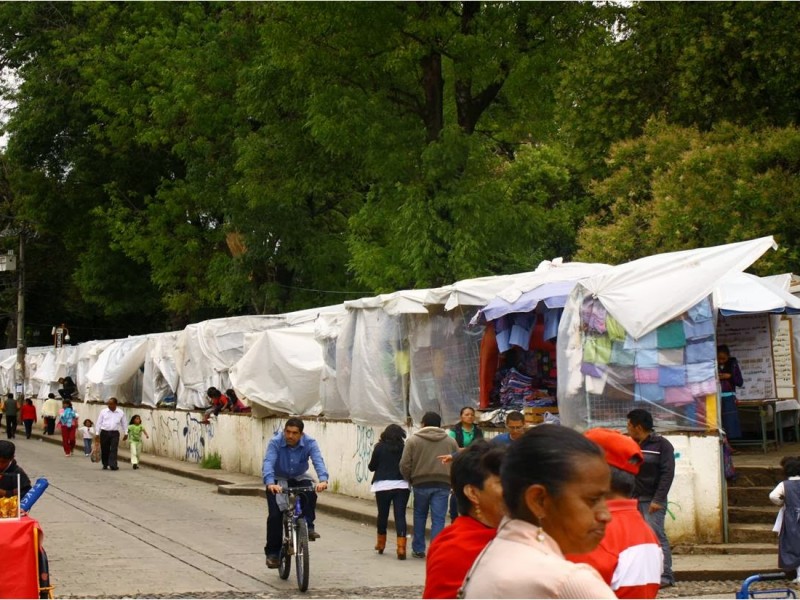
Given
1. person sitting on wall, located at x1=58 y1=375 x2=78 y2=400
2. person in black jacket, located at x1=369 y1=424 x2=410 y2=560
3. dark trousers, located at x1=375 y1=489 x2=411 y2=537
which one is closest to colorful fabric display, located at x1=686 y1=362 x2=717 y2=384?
person in black jacket, located at x1=369 y1=424 x2=410 y2=560

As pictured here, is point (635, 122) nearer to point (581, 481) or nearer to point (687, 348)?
point (687, 348)

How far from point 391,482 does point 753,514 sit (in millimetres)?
4298

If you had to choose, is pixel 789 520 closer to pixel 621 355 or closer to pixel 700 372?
pixel 700 372

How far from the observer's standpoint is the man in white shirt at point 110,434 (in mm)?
28453

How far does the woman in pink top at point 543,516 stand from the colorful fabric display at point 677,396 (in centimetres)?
1110

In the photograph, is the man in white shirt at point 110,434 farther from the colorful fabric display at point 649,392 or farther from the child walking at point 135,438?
the colorful fabric display at point 649,392

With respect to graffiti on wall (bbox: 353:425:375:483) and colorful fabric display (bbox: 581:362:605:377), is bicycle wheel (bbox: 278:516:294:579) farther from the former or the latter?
graffiti on wall (bbox: 353:425:375:483)

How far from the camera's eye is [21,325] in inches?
1987

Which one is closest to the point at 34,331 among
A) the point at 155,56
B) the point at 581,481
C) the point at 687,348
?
the point at 155,56

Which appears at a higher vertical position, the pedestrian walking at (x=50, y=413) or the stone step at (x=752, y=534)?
the pedestrian walking at (x=50, y=413)

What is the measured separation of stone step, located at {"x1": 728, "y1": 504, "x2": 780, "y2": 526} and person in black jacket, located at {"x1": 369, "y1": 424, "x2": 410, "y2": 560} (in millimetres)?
3885

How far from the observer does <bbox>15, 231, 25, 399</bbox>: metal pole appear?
49031 mm

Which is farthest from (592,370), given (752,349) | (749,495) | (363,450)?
(363,450)

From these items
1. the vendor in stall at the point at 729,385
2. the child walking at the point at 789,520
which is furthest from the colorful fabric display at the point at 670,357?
the child walking at the point at 789,520
